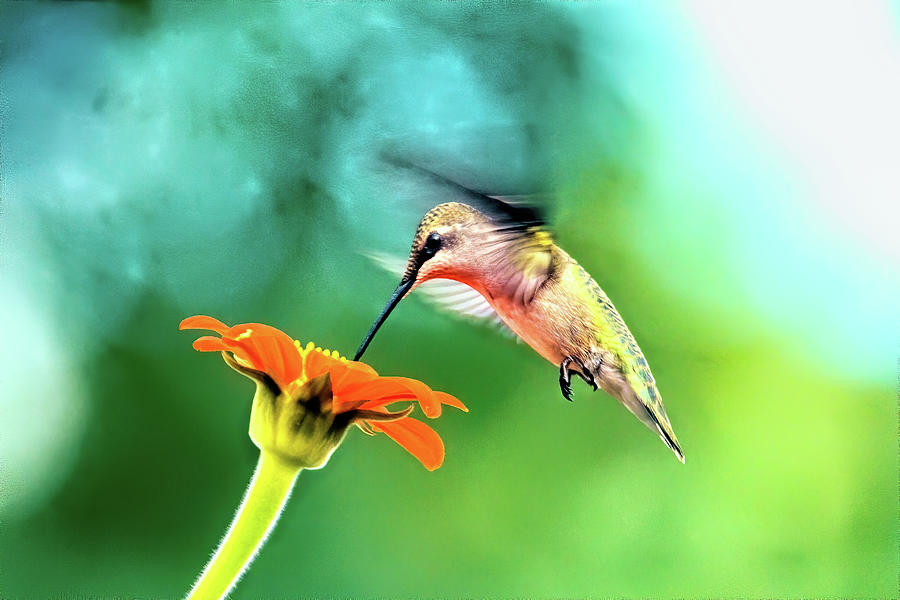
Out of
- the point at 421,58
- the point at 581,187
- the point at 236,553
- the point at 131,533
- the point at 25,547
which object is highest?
the point at 421,58

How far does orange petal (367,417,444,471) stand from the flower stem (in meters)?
0.11

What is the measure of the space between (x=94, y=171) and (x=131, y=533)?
1.06m

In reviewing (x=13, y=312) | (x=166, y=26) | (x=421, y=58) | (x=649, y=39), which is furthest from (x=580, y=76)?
(x=13, y=312)

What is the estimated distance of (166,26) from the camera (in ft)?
8.23

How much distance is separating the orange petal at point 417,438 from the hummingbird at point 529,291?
276 millimetres

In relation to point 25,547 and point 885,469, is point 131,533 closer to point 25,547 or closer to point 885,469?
point 25,547

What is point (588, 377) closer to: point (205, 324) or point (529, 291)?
point (529, 291)

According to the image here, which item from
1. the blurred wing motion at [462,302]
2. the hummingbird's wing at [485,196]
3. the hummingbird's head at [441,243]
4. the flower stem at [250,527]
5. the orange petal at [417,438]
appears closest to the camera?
the flower stem at [250,527]

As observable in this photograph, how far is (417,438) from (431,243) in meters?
0.45

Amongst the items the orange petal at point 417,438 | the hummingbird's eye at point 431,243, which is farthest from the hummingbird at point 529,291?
the orange petal at point 417,438

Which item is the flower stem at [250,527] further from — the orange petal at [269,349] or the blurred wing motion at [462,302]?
the blurred wing motion at [462,302]

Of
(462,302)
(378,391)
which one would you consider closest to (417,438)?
(378,391)

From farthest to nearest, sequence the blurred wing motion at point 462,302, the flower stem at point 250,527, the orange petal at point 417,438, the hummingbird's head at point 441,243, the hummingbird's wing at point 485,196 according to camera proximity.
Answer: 1. the blurred wing motion at point 462,302
2. the hummingbird's head at point 441,243
3. the hummingbird's wing at point 485,196
4. the orange petal at point 417,438
5. the flower stem at point 250,527

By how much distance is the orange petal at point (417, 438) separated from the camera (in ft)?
2.78
